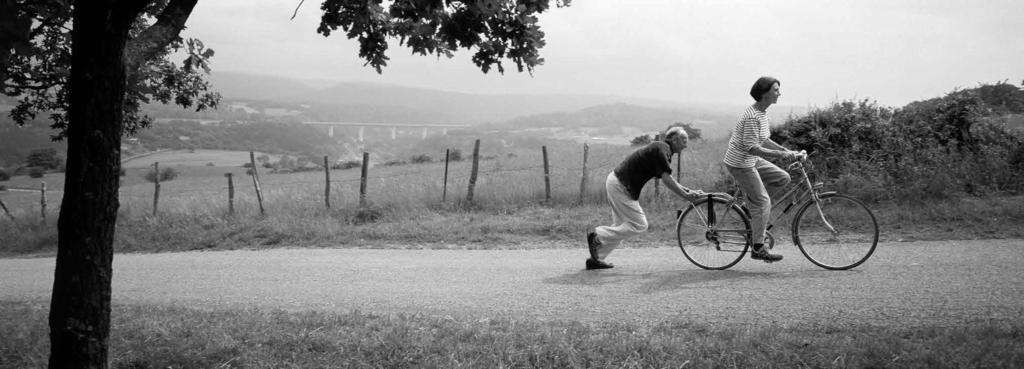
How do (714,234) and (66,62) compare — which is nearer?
(66,62)

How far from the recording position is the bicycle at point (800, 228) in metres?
7.00

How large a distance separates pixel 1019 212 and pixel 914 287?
188 inches

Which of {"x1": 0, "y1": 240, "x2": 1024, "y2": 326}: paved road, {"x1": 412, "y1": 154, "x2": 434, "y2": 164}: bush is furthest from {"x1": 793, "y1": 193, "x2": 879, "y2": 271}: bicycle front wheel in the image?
{"x1": 412, "y1": 154, "x2": 434, "y2": 164}: bush

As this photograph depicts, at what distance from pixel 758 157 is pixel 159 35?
20.4 ft

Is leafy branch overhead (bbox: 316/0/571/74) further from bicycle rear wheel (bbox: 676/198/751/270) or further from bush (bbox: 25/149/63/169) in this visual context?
bush (bbox: 25/149/63/169)

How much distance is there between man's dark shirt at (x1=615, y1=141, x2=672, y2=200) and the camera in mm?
7328

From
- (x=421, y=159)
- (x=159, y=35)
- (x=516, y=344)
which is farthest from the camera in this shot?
(x=421, y=159)

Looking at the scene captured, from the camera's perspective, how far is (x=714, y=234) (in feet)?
24.7

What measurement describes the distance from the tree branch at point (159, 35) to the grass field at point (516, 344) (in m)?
2.19

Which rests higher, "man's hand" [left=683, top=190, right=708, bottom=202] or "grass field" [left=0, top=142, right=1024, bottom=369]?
"man's hand" [left=683, top=190, right=708, bottom=202]

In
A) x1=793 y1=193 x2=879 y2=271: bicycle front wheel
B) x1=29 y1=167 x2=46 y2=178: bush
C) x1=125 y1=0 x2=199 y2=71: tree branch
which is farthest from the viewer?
x1=29 y1=167 x2=46 y2=178: bush

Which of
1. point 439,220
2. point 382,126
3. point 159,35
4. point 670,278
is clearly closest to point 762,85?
point 670,278

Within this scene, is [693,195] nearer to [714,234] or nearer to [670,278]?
[714,234]

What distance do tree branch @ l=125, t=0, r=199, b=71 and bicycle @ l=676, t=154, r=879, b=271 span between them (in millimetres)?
5796
